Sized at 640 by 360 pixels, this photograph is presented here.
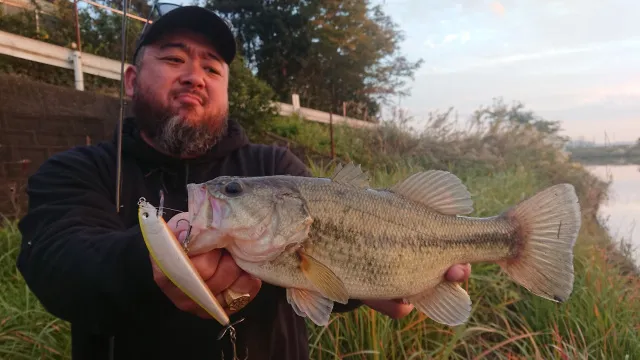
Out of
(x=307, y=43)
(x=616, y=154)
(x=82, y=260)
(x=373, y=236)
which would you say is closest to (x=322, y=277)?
(x=373, y=236)

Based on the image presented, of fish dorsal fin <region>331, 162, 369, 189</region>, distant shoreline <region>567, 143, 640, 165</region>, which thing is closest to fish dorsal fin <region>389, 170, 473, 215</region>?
fish dorsal fin <region>331, 162, 369, 189</region>

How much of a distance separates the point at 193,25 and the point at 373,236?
1.58 metres

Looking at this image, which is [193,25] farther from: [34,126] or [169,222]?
[34,126]

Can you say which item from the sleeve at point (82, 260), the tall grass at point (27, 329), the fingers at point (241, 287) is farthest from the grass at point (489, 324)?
the fingers at point (241, 287)

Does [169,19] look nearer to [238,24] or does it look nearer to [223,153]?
[223,153]

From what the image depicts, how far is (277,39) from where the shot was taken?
691 inches

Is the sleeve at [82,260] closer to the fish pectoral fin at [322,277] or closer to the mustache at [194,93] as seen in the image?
the fish pectoral fin at [322,277]

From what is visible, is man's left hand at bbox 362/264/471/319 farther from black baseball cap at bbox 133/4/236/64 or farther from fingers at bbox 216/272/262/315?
black baseball cap at bbox 133/4/236/64

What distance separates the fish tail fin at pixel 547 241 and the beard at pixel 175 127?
1517 mm

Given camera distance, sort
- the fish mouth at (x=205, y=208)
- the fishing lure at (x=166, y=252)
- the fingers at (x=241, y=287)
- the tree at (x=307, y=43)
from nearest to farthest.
Result: 1. the fishing lure at (x=166, y=252)
2. the fish mouth at (x=205, y=208)
3. the fingers at (x=241, y=287)
4. the tree at (x=307, y=43)

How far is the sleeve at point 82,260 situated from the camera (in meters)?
1.27

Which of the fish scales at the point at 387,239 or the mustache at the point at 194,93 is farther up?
the mustache at the point at 194,93

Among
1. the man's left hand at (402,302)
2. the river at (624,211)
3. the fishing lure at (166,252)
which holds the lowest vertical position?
the river at (624,211)

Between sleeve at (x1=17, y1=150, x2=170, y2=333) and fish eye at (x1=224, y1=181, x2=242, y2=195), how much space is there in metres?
0.30
